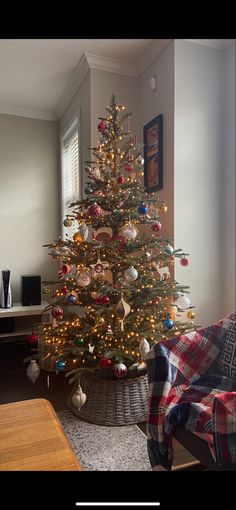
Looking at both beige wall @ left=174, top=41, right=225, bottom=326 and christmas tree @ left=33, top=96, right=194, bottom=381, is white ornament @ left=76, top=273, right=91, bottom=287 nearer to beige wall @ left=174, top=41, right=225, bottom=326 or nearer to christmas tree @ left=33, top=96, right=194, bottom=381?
christmas tree @ left=33, top=96, right=194, bottom=381

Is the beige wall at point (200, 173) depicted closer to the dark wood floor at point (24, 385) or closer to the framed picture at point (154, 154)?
the framed picture at point (154, 154)

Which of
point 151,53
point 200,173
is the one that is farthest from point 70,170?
point 200,173

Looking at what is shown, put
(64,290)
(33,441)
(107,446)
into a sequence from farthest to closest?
(64,290)
(107,446)
(33,441)

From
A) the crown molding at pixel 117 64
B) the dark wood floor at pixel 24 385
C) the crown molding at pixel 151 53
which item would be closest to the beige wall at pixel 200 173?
the crown molding at pixel 151 53

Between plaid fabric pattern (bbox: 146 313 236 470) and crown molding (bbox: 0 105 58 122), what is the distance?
3269 mm

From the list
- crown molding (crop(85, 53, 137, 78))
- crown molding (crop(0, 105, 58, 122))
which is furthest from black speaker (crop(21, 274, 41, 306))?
crown molding (crop(85, 53, 137, 78))

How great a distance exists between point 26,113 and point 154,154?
1.96m

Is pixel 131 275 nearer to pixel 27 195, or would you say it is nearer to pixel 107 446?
pixel 107 446

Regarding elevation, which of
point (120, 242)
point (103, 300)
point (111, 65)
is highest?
point (111, 65)

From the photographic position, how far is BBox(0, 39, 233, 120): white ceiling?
253 centimetres

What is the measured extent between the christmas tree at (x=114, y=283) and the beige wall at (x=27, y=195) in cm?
181

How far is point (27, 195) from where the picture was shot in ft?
A: 12.6
